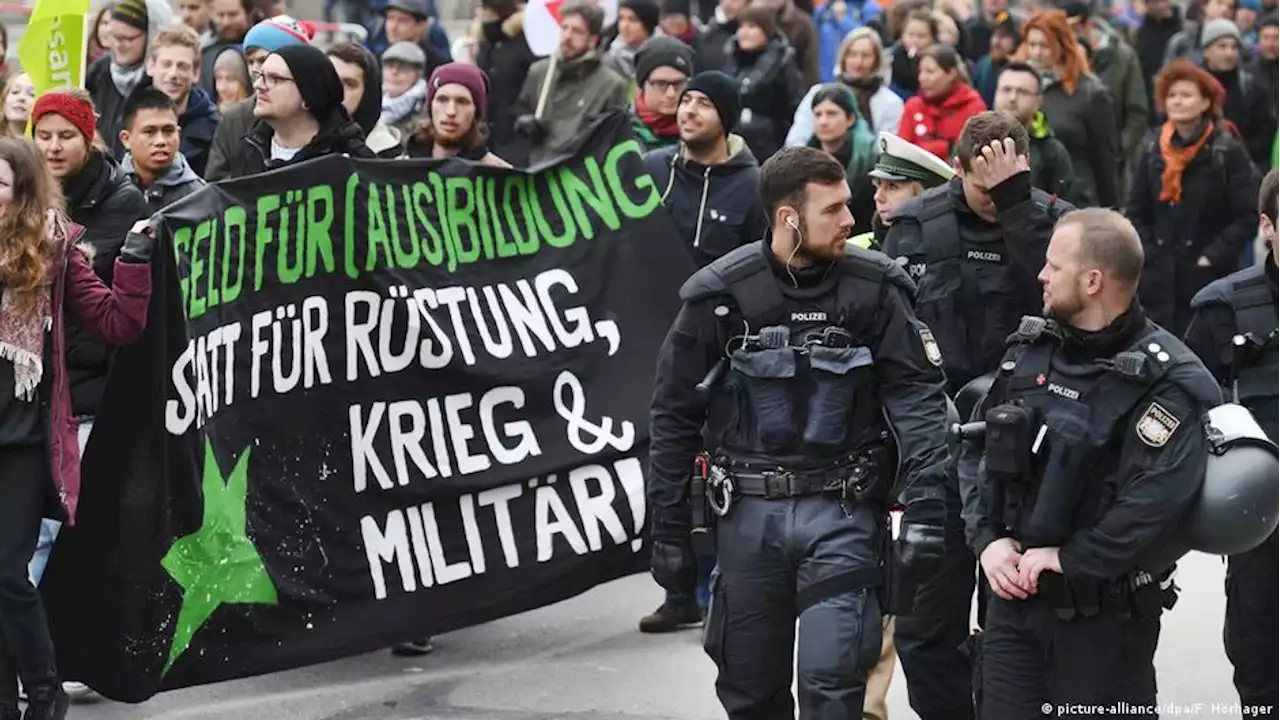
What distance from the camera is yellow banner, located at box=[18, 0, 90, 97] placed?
8086 millimetres

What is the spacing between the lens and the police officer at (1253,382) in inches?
250

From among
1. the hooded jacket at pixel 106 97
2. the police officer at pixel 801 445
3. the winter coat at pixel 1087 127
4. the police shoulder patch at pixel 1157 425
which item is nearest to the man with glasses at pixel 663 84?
the hooded jacket at pixel 106 97

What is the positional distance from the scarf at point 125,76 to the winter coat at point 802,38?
Result: 5.77 m

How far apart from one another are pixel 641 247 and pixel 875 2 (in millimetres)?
12055

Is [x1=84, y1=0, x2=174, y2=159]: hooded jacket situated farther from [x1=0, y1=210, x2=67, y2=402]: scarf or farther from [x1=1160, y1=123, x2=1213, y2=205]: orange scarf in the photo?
[x1=1160, y1=123, x2=1213, y2=205]: orange scarf

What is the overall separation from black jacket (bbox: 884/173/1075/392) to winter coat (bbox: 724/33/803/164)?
6.07 m

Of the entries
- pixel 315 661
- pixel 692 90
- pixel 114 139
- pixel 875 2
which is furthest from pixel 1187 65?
pixel 875 2

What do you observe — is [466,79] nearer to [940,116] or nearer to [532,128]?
[532,128]

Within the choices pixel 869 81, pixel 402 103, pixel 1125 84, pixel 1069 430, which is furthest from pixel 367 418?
pixel 1125 84

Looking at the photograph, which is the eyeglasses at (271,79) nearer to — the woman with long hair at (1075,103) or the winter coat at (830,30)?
the woman with long hair at (1075,103)

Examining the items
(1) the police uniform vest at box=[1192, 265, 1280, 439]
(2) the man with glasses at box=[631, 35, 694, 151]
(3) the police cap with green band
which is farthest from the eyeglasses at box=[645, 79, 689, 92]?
(1) the police uniform vest at box=[1192, 265, 1280, 439]

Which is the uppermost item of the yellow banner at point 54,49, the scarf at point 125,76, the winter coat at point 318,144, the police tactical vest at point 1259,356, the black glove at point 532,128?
the yellow banner at point 54,49

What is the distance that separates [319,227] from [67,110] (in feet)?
2.95

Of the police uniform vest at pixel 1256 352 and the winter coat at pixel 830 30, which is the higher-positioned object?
the winter coat at pixel 830 30
